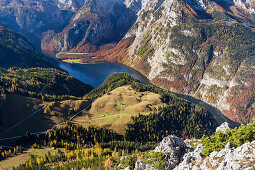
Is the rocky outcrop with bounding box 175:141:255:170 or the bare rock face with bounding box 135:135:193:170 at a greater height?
the rocky outcrop with bounding box 175:141:255:170

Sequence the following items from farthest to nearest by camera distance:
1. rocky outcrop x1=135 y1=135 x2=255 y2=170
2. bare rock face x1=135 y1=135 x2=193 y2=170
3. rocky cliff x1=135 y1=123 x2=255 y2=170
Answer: bare rock face x1=135 y1=135 x2=193 y2=170
rocky cliff x1=135 y1=123 x2=255 y2=170
rocky outcrop x1=135 y1=135 x2=255 y2=170

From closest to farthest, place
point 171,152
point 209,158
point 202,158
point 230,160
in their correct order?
point 230,160 < point 209,158 < point 202,158 < point 171,152

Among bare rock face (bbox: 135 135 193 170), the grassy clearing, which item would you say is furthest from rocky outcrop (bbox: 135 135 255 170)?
the grassy clearing

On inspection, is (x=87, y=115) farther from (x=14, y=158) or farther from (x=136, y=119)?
(x=14, y=158)

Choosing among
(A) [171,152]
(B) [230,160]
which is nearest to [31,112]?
(A) [171,152]

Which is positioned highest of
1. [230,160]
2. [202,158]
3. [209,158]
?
[230,160]

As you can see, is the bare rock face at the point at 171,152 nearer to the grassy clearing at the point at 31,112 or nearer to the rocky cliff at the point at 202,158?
the rocky cliff at the point at 202,158

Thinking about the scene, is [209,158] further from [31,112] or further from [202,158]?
[31,112]

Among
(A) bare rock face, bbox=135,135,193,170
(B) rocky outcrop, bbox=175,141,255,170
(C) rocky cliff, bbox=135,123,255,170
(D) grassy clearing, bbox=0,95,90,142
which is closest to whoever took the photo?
(B) rocky outcrop, bbox=175,141,255,170

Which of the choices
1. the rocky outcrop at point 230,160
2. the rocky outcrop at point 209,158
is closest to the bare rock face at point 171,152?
the rocky outcrop at point 209,158

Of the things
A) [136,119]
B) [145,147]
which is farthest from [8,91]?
[145,147]

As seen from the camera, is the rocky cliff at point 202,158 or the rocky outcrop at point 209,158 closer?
the rocky outcrop at point 209,158

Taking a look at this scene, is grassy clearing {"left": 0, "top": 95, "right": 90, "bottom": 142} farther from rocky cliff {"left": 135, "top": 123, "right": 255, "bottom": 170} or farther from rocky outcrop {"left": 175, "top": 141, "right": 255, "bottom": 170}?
rocky outcrop {"left": 175, "top": 141, "right": 255, "bottom": 170}
